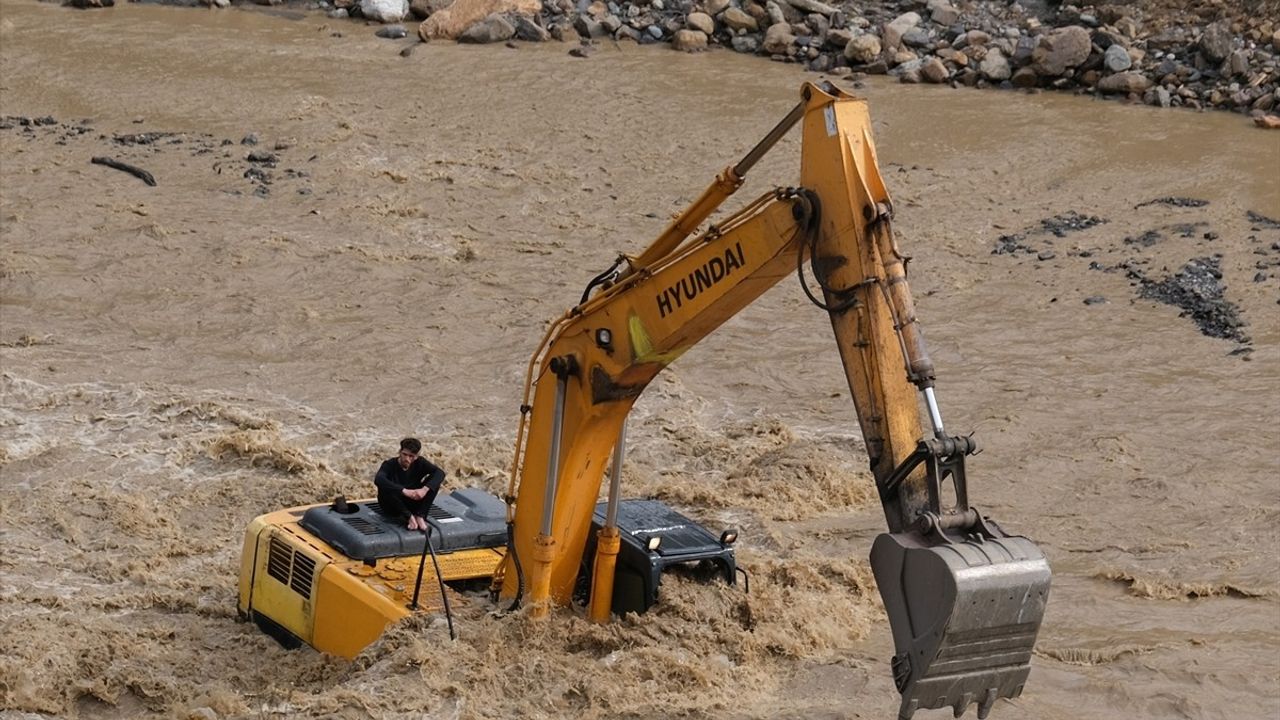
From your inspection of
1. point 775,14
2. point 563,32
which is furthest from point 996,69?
point 563,32

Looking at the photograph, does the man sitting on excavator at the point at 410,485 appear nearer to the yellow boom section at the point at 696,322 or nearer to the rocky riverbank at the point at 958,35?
the yellow boom section at the point at 696,322

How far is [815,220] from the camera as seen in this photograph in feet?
25.7

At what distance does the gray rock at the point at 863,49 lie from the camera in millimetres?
23266

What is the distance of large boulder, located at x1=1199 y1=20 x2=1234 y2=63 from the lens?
72.5 feet

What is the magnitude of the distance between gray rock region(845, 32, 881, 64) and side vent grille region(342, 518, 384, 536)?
1487 cm

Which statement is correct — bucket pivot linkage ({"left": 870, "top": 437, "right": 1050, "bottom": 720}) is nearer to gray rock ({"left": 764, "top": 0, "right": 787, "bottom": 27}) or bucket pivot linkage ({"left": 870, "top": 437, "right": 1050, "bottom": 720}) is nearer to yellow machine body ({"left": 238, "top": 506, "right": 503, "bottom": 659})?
yellow machine body ({"left": 238, "top": 506, "right": 503, "bottom": 659})

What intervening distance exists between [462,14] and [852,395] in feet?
58.4

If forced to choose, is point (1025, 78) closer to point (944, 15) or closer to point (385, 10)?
point (944, 15)

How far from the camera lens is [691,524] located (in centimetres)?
994

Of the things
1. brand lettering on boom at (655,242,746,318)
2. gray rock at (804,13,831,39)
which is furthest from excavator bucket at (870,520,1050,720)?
gray rock at (804,13,831,39)

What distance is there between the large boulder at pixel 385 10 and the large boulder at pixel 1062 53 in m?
9.10

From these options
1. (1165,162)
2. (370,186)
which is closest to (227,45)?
(370,186)

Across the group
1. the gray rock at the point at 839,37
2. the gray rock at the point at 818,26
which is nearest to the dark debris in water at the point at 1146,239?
the gray rock at the point at 839,37

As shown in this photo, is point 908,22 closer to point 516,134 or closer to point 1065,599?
point 516,134
